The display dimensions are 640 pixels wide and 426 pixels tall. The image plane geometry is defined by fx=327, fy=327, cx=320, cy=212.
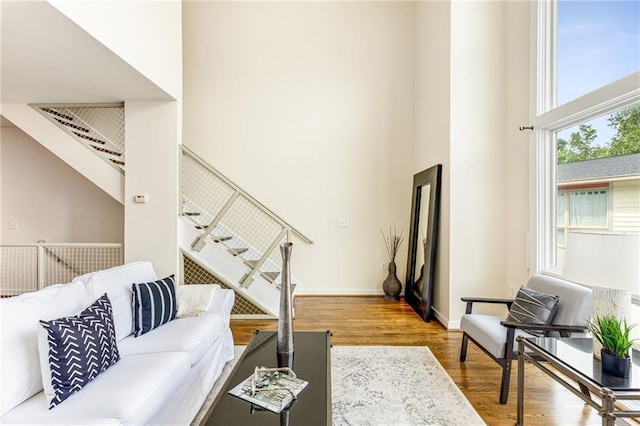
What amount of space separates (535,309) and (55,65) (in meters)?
4.40

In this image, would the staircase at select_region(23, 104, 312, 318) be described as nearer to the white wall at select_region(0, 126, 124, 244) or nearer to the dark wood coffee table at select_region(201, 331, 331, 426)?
the white wall at select_region(0, 126, 124, 244)

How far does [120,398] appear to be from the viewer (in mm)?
1503

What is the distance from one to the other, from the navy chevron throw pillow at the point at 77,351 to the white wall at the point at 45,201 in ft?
12.6

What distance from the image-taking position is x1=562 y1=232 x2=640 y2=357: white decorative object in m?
1.71

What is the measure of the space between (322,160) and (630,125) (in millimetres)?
3639

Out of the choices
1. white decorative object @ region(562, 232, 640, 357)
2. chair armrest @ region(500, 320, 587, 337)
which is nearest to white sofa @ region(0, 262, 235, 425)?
chair armrest @ region(500, 320, 587, 337)

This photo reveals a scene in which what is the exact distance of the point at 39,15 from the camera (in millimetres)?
2139

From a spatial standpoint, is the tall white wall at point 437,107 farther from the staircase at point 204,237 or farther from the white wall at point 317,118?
the staircase at point 204,237

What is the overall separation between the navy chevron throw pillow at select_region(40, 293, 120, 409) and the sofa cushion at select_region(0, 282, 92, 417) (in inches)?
5.1

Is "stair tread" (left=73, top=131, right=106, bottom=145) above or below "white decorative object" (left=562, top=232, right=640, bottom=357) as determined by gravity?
above

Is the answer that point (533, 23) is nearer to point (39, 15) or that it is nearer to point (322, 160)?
point (322, 160)

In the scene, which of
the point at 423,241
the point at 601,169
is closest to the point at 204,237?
the point at 423,241

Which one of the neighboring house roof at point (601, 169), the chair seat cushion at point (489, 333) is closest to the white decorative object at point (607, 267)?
the chair seat cushion at point (489, 333)

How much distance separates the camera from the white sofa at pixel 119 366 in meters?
1.46
